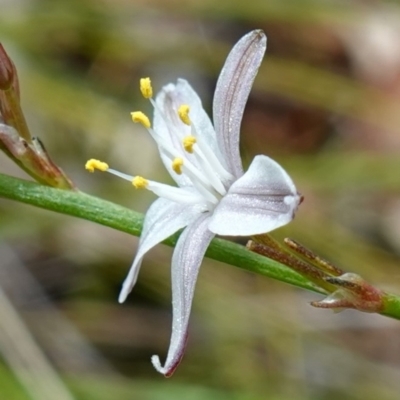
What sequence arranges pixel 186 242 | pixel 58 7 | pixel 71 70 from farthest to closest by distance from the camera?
pixel 71 70, pixel 58 7, pixel 186 242

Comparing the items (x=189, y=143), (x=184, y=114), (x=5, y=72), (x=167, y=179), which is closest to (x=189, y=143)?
(x=189, y=143)

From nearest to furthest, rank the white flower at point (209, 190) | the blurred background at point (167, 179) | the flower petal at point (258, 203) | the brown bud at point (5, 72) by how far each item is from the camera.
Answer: the flower petal at point (258, 203), the white flower at point (209, 190), the brown bud at point (5, 72), the blurred background at point (167, 179)

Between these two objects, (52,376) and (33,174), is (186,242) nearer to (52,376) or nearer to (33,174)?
(33,174)

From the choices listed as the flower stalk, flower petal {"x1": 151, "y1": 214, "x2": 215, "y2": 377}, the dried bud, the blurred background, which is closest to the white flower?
flower petal {"x1": 151, "y1": 214, "x2": 215, "y2": 377}

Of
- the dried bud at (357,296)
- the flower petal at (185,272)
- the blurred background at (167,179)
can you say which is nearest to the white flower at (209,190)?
the flower petal at (185,272)

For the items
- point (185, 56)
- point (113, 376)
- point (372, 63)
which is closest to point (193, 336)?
point (113, 376)

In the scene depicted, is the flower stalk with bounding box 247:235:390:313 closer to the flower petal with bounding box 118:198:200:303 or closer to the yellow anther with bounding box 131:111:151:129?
the flower petal with bounding box 118:198:200:303

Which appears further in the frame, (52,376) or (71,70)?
(71,70)

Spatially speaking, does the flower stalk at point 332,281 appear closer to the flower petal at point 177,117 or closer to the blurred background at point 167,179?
the flower petal at point 177,117
